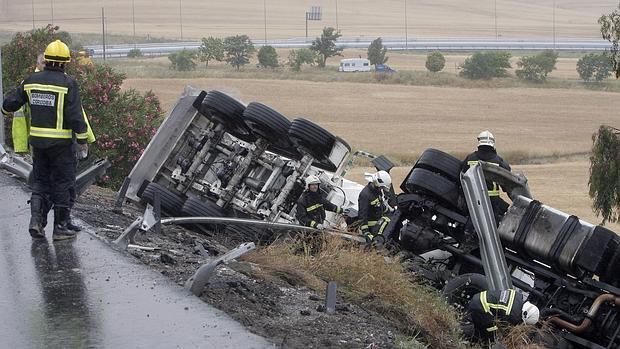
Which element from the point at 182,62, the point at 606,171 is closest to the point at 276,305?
the point at 606,171

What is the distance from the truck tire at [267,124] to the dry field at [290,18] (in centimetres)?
10483

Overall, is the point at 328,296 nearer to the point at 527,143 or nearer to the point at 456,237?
the point at 456,237

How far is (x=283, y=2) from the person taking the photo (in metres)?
158

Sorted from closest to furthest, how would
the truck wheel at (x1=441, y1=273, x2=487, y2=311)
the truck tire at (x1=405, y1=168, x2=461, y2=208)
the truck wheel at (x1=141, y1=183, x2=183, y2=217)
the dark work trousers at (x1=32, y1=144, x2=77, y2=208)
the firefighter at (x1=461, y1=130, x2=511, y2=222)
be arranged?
1. the dark work trousers at (x1=32, y1=144, x2=77, y2=208)
2. the truck wheel at (x1=441, y1=273, x2=487, y2=311)
3. the firefighter at (x1=461, y1=130, x2=511, y2=222)
4. the truck tire at (x1=405, y1=168, x2=461, y2=208)
5. the truck wheel at (x1=141, y1=183, x2=183, y2=217)

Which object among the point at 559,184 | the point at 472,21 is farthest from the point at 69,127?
the point at 472,21

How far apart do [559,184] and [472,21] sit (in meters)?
126

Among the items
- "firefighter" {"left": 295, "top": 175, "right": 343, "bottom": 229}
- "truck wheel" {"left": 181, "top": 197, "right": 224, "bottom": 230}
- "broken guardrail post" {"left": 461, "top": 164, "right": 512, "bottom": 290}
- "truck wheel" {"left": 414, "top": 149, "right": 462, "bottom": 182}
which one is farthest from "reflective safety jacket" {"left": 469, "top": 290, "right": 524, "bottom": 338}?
"truck wheel" {"left": 181, "top": 197, "right": 224, "bottom": 230}

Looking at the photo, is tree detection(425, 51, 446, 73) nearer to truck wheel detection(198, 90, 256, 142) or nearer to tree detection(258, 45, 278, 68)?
tree detection(258, 45, 278, 68)

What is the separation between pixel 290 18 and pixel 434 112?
9261 cm

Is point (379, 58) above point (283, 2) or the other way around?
the other way around

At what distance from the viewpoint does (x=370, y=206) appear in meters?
10.8

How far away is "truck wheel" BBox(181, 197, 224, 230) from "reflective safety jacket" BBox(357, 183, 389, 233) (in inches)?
60.8

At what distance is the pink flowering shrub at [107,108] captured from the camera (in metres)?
15.2

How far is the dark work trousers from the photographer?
293 inches
